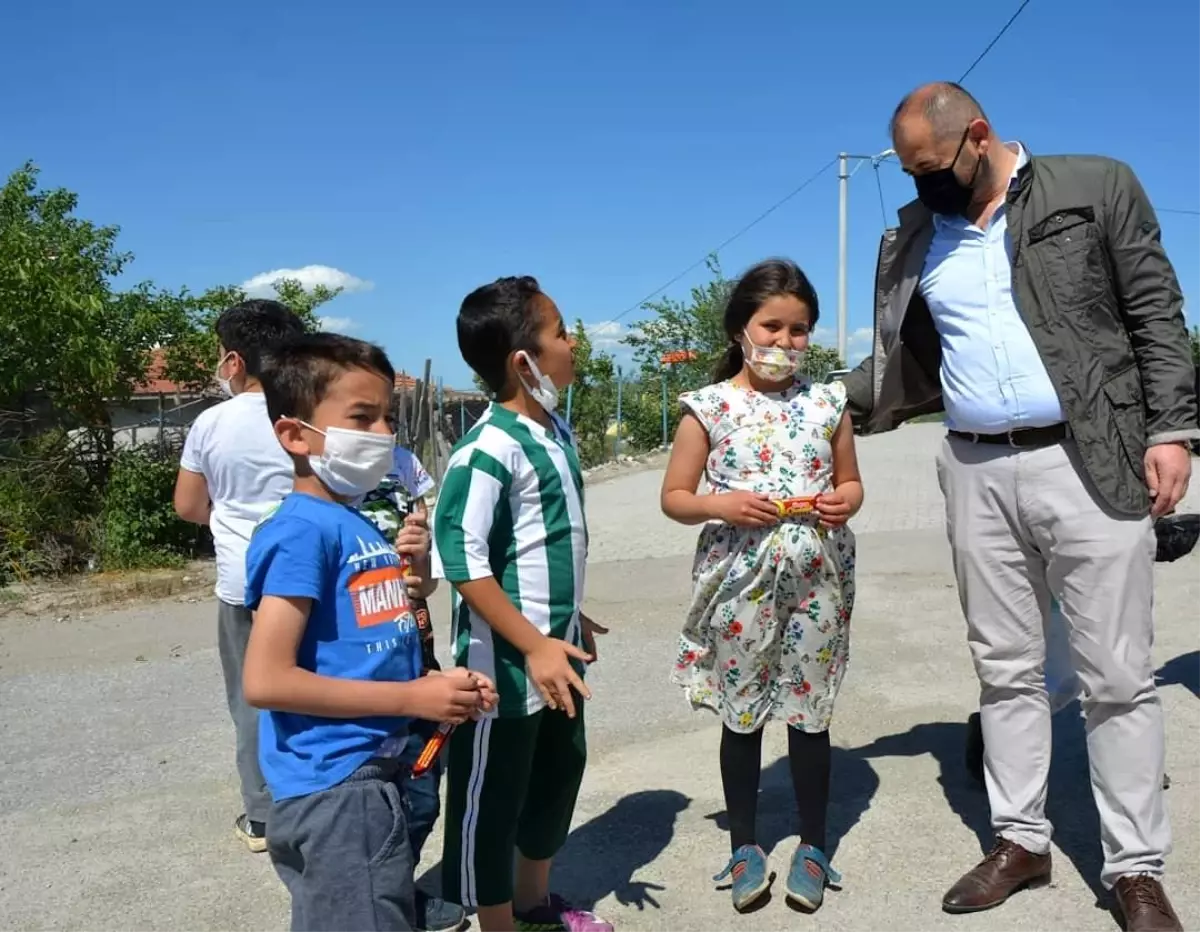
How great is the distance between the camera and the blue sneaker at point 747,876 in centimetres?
307

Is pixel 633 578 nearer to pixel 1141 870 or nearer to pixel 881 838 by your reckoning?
pixel 881 838

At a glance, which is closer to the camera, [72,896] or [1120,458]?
[1120,458]

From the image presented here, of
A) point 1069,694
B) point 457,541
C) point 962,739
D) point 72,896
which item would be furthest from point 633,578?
point 457,541

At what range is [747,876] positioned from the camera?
3109 millimetres

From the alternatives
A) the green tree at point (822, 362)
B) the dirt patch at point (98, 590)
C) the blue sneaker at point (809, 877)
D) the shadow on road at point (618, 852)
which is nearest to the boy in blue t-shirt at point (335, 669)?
the shadow on road at point (618, 852)

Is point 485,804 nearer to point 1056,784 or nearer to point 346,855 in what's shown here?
point 346,855

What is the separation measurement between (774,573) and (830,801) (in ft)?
3.98

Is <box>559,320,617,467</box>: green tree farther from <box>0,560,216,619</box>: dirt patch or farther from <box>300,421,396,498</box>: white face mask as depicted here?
<box>300,421,396,498</box>: white face mask

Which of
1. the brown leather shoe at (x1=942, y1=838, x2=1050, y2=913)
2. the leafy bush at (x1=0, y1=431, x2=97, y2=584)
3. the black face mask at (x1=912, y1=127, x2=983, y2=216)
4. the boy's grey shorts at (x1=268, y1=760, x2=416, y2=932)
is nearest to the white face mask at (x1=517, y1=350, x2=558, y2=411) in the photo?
the boy's grey shorts at (x1=268, y1=760, x2=416, y2=932)

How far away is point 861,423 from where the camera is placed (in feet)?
11.6

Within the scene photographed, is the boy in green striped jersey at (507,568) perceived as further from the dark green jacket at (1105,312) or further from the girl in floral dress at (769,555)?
the dark green jacket at (1105,312)

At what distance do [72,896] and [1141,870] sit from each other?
315 centimetres

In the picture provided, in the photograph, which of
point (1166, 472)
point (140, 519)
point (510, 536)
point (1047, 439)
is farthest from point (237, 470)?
point (140, 519)

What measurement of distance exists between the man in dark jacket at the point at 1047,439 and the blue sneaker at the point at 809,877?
1.14ft
